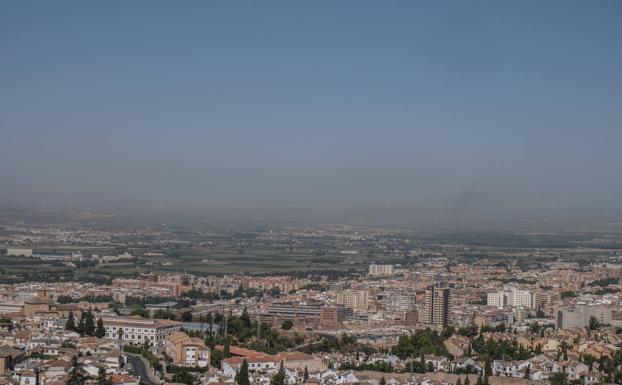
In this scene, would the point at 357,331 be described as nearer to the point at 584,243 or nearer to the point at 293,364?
the point at 293,364

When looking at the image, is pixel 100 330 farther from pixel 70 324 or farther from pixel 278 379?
pixel 278 379

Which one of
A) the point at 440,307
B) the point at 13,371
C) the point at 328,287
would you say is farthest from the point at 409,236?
the point at 13,371

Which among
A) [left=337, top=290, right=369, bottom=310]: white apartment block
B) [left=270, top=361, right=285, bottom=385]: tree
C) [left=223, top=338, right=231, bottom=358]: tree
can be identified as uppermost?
[left=223, top=338, right=231, bottom=358]: tree

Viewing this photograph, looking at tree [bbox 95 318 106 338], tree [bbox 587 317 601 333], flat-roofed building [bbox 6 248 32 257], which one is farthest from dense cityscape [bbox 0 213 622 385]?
tree [bbox 587 317 601 333]

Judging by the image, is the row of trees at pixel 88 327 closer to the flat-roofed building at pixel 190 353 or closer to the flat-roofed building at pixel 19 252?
the flat-roofed building at pixel 190 353

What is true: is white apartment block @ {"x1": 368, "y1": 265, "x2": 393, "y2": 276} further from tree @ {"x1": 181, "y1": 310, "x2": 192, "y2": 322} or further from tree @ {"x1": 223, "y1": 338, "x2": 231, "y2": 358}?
tree @ {"x1": 223, "y1": 338, "x2": 231, "y2": 358}

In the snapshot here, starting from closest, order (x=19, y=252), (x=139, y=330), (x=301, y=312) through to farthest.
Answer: (x=139, y=330) → (x=301, y=312) → (x=19, y=252)

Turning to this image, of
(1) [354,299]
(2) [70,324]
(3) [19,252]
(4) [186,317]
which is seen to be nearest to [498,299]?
(1) [354,299]

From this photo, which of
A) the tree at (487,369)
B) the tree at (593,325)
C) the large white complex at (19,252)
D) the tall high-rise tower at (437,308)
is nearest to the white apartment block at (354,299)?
the tall high-rise tower at (437,308)
